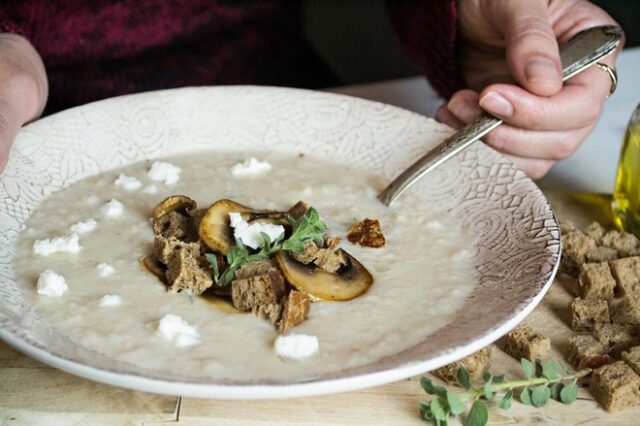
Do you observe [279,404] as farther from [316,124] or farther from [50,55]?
[50,55]

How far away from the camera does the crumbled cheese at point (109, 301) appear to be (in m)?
1.28

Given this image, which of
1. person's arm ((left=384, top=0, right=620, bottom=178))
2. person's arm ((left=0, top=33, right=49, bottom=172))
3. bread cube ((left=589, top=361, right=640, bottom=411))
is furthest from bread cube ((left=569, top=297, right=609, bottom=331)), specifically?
person's arm ((left=0, top=33, right=49, bottom=172))

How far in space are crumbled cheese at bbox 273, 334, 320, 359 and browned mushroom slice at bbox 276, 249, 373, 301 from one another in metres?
0.14

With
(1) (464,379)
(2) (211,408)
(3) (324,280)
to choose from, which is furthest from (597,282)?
(2) (211,408)

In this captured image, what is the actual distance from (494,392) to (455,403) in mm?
96

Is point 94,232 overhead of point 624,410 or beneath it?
beneath

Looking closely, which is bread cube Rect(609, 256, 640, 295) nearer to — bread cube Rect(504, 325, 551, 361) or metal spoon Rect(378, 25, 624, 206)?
bread cube Rect(504, 325, 551, 361)

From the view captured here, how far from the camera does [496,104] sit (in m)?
1.73

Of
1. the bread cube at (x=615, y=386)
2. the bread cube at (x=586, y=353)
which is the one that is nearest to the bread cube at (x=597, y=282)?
the bread cube at (x=586, y=353)

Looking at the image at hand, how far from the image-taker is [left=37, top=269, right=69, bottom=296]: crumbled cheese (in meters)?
1.30

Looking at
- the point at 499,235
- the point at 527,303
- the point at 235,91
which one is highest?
the point at 527,303

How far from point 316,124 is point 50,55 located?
0.82m

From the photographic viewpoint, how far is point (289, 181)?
1739 mm

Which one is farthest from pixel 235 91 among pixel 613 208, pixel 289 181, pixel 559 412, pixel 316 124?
pixel 559 412
